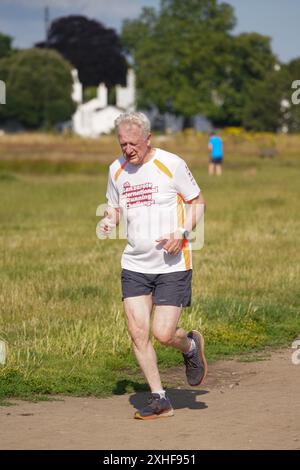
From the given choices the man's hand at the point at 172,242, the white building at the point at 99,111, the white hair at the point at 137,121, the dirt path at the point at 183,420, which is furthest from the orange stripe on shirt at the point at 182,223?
the white building at the point at 99,111

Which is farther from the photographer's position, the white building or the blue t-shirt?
the white building

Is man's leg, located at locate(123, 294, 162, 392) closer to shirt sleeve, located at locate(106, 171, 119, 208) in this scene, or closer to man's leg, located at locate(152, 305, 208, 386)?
man's leg, located at locate(152, 305, 208, 386)

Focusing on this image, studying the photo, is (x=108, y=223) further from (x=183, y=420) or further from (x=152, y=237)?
(x=183, y=420)

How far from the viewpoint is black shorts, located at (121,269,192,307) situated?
9180 millimetres

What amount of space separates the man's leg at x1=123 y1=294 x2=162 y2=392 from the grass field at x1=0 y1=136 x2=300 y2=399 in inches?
47.1

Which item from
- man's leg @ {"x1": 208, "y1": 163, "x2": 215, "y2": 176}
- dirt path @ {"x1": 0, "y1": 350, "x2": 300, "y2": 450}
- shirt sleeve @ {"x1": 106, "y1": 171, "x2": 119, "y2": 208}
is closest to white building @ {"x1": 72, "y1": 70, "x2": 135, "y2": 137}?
man's leg @ {"x1": 208, "y1": 163, "x2": 215, "y2": 176}

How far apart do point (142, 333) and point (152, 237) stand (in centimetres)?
70

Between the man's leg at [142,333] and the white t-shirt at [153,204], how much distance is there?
0.25 m

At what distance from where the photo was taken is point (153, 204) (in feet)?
29.9

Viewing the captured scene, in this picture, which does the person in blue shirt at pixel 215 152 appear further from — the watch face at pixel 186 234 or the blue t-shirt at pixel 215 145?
the watch face at pixel 186 234

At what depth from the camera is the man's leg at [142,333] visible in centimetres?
914

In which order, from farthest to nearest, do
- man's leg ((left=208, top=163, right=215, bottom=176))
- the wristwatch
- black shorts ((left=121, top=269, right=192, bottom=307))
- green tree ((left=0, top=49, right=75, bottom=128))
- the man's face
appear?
1. green tree ((left=0, top=49, right=75, bottom=128))
2. man's leg ((left=208, top=163, right=215, bottom=176))
3. black shorts ((left=121, top=269, right=192, bottom=307))
4. the wristwatch
5. the man's face

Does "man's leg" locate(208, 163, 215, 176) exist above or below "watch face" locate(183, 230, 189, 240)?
below
